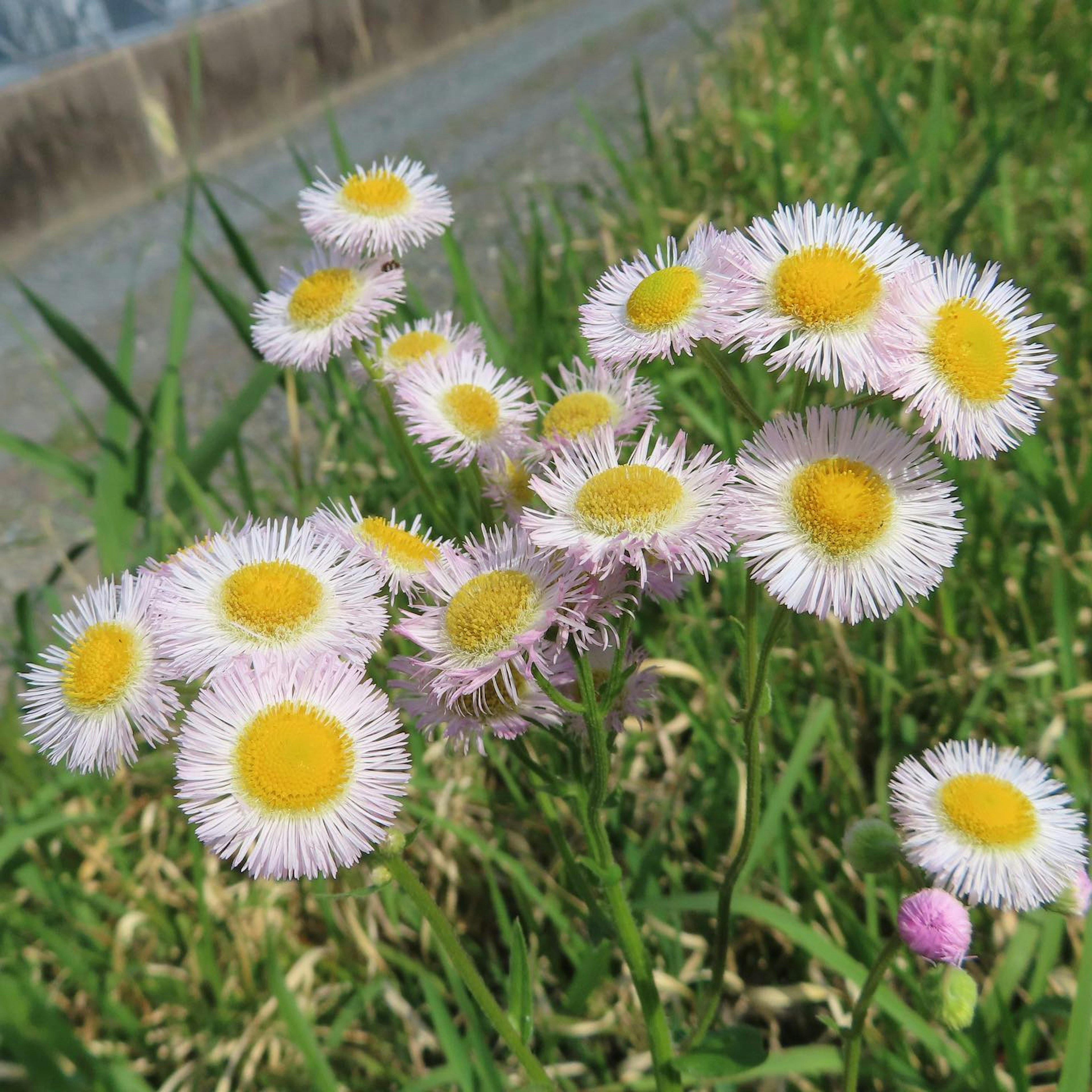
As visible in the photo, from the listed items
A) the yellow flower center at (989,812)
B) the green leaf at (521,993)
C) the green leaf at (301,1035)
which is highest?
the yellow flower center at (989,812)

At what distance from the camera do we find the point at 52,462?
1.75 metres

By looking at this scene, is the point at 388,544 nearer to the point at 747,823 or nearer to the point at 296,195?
the point at 747,823

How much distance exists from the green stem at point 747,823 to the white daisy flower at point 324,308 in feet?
1.67

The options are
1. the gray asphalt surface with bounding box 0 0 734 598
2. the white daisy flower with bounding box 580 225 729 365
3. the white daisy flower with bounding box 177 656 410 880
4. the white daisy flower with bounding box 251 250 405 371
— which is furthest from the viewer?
the gray asphalt surface with bounding box 0 0 734 598

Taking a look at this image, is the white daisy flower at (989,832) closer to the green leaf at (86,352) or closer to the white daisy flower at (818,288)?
the white daisy flower at (818,288)

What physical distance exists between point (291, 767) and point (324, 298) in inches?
21.3

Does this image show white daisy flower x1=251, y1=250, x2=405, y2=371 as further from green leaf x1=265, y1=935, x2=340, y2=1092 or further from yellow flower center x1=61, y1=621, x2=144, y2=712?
green leaf x1=265, y1=935, x2=340, y2=1092

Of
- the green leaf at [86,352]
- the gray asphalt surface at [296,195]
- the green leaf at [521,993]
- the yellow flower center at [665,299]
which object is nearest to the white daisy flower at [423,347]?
the yellow flower center at [665,299]

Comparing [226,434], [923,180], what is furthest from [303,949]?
[923,180]

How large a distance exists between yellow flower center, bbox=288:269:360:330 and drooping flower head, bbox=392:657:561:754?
0.42 metres

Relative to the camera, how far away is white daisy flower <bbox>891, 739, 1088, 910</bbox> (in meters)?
0.79

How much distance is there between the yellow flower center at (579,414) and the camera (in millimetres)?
926

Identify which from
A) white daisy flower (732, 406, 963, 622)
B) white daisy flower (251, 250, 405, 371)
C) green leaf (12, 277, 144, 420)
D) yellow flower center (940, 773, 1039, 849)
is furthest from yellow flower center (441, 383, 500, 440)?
green leaf (12, 277, 144, 420)

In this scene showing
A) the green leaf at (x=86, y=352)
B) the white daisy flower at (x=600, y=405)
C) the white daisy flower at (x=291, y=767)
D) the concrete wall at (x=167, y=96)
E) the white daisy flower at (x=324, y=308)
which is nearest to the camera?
the white daisy flower at (x=291, y=767)
